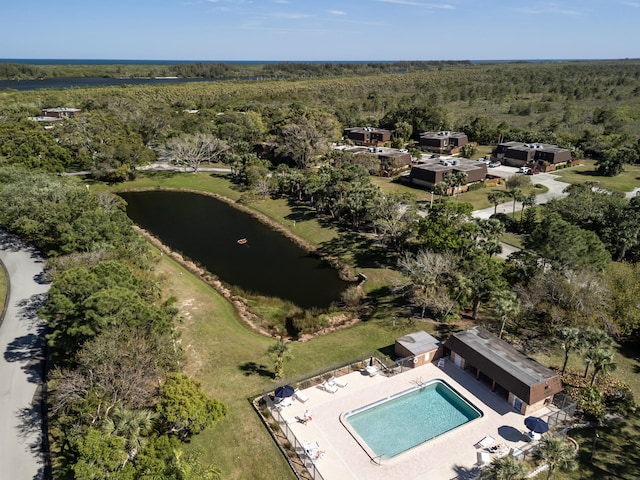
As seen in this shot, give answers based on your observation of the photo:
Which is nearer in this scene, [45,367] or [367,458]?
[367,458]

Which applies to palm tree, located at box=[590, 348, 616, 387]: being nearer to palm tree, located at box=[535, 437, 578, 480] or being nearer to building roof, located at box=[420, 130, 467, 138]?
palm tree, located at box=[535, 437, 578, 480]

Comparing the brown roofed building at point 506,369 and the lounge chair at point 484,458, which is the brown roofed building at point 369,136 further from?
the lounge chair at point 484,458

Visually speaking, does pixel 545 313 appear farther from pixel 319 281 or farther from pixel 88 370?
pixel 88 370

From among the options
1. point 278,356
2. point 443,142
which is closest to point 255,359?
point 278,356

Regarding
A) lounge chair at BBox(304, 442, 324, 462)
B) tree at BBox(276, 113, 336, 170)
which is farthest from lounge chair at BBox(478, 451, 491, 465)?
tree at BBox(276, 113, 336, 170)

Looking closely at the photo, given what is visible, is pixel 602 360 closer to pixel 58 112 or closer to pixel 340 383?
pixel 340 383

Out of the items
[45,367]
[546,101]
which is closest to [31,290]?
[45,367]
